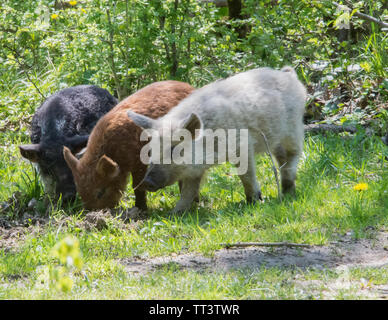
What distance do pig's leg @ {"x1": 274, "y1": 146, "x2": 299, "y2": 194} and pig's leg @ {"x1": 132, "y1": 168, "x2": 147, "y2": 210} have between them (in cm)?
154

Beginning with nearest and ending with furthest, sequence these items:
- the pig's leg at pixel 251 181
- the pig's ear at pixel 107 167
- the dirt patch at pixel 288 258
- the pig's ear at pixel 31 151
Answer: the dirt patch at pixel 288 258 → the pig's ear at pixel 107 167 → the pig's leg at pixel 251 181 → the pig's ear at pixel 31 151

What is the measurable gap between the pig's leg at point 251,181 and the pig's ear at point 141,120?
1050 millimetres

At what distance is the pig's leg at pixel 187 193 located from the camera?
615cm

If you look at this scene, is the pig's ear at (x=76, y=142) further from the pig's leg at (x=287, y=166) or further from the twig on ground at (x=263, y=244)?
the twig on ground at (x=263, y=244)

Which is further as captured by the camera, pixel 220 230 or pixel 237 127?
pixel 237 127

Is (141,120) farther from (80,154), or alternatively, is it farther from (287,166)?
(287,166)

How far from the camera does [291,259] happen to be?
4.79 m

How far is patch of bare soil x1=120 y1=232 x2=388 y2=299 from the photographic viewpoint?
4.67 metres

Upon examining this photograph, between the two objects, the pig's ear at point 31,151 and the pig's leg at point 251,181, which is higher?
the pig's ear at point 31,151

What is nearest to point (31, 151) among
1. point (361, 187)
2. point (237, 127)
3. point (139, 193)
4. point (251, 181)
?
point (139, 193)

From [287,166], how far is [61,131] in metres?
2.60

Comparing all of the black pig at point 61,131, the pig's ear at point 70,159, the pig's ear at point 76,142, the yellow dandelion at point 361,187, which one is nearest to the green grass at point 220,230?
the yellow dandelion at point 361,187

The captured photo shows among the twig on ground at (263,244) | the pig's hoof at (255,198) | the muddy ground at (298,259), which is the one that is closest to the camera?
the muddy ground at (298,259)

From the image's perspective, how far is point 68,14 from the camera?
30.9 ft
